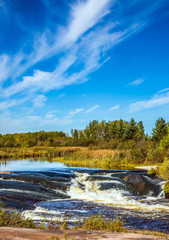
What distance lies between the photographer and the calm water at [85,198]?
8.77 metres

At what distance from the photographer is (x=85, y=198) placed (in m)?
12.4

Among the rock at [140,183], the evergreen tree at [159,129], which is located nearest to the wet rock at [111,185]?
the rock at [140,183]

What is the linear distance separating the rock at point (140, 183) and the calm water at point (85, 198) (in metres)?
0.06

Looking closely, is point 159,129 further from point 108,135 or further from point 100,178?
point 100,178

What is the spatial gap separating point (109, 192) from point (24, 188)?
16.2ft

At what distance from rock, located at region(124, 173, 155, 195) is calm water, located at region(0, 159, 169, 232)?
61 millimetres

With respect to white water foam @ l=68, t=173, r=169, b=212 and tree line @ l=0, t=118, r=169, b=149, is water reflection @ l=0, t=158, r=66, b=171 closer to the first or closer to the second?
white water foam @ l=68, t=173, r=169, b=212

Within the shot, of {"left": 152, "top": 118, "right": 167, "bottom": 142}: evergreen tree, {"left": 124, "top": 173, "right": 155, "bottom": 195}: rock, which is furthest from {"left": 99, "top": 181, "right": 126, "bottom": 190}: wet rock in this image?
{"left": 152, "top": 118, "right": 167, "bottom": 142}: evergreen tree

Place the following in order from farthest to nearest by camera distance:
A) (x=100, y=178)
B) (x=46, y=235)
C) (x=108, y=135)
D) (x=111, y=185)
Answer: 1. (x=108, y=135)
2. (x=100, y=178)
3. (x=111, y=185)
4. (x=46, y=235)

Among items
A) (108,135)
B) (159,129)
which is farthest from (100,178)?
(108,135)

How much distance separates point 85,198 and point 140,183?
4.31m

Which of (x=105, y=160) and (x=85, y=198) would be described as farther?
(x=105, y=160)

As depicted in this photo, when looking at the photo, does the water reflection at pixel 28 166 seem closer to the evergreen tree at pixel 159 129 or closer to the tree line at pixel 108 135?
the tree line at pixel 108 135

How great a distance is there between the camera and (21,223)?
6.09 meters
